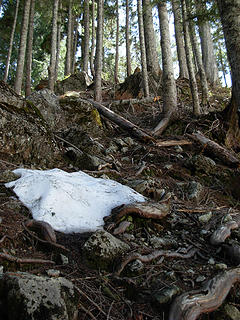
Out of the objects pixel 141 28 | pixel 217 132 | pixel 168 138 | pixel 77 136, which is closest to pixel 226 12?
pixel 217 132

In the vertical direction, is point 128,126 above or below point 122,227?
above

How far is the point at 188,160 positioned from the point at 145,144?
1484 millimetres

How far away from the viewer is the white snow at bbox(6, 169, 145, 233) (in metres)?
2.82

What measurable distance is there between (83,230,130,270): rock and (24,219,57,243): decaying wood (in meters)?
0.35

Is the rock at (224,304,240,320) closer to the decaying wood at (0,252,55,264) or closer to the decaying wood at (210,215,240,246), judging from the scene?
the decaying wood at (210,215,240,246)

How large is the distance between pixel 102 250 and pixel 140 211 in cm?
86

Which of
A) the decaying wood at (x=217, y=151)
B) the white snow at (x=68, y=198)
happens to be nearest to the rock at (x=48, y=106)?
the white snow at (x=68, y=198)

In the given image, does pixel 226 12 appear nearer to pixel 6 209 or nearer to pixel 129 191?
pixel 129 191

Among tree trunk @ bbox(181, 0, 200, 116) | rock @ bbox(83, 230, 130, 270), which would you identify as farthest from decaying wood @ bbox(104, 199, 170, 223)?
tree trunk @ bbox(181, 0, 200, 116)

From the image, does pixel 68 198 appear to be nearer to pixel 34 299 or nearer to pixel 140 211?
pixel 140 211

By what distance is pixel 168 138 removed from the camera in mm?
6609

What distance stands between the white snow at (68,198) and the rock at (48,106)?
9.94 ft

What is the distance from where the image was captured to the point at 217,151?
5.47 m

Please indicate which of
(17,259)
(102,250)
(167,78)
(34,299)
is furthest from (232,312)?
(167,78)
